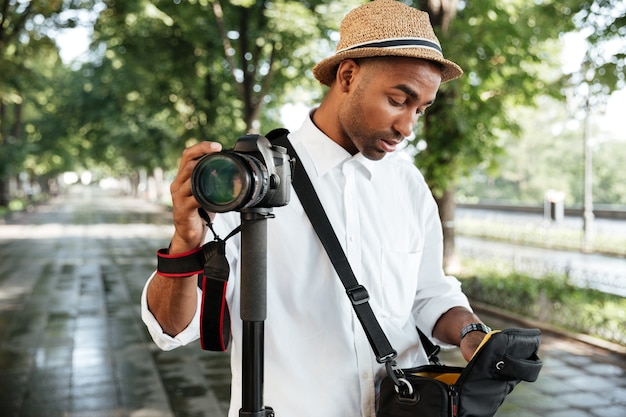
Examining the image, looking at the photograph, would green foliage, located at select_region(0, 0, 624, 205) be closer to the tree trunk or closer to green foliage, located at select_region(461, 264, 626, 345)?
the tree trunk

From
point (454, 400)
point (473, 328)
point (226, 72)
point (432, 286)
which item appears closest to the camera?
point (454, 400)

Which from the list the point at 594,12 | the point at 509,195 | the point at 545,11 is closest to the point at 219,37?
the point at 545,11

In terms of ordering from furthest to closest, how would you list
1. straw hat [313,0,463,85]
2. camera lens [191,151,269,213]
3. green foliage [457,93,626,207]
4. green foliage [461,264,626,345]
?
green foliage [457,93,626,207] < green foliage [461,264,626,345] < straw hat [313,0,463,85] < camera lens [191,151,269,213]

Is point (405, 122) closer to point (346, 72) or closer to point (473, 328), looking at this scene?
point (346, 72)

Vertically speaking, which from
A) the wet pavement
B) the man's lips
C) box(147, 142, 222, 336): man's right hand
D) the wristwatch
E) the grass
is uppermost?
the man's lips

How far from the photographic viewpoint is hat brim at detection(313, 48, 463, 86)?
61.9 inches

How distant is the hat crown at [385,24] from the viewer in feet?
5.26

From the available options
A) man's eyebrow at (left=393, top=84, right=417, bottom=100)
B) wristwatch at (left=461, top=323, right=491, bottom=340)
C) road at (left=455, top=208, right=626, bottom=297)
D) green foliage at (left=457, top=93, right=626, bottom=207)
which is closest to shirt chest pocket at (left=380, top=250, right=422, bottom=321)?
wristwatch at (left=461, top=323, right=491, bottom=340)

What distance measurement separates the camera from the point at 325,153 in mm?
1768

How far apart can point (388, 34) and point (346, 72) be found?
154mm

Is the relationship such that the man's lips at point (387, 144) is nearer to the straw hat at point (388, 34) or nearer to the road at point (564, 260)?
the straw hat at point (388, 34)

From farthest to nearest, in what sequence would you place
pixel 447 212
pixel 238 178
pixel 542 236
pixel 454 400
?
pixel 542 236 < pixel 447 212 < pixel 454 400 < pixel 238 178

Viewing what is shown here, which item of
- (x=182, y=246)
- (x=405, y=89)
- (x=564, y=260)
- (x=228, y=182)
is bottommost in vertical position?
(x=564, y=260)

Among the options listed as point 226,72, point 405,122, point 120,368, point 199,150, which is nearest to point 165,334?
point 199,150
